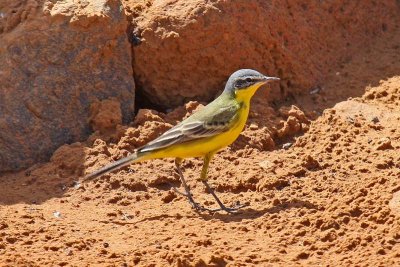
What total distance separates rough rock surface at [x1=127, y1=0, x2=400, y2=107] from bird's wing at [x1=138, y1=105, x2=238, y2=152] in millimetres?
1612

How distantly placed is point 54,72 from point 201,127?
2.11 metres

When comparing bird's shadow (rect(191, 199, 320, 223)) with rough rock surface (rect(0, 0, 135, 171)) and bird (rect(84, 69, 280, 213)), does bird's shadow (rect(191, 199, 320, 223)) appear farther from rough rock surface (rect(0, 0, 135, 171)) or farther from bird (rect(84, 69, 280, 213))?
rough rock surface (rect(0, 0, 135, 171))

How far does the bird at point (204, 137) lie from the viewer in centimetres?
900

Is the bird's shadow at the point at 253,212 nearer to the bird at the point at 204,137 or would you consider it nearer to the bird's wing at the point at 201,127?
the bird at the point at 204,137

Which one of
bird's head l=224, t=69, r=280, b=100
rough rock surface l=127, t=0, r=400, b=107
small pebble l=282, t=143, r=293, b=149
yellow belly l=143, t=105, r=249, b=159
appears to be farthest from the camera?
rough rock surface l=127, t=0, r=400, b=107

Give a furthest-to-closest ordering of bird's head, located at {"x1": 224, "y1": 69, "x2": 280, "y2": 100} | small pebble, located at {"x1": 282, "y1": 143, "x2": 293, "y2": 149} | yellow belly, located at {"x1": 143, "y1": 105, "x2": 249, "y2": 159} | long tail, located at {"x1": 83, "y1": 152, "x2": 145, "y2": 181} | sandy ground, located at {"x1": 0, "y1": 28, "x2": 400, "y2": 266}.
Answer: small pebble, located at {"x1": 282, "y1": 143, "x2": 293, "y2": 149}
bird's head, located at {"x1": 224, "y1": 69, "x2": 280, "y2": 100}
yellow belly, located at {"x1": 143, "y1": 105, "x2": 249, "y2": 159}
long tail, located at {"x1": 83, "y1": 152, "x2": 145, "y2": 181}
sandy ground, located at {"x1": 0, "y1": 28, "x2": 400, "y2": 266}

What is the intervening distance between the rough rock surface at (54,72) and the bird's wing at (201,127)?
146 cm

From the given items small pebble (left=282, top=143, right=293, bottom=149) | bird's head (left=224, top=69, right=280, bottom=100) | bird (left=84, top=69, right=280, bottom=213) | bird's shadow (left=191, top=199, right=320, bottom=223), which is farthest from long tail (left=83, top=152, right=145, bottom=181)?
small pebble (left=282, top=143, right=293, bottom=149)

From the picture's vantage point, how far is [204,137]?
9133 mm

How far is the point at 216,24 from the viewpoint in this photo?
35.5 ft

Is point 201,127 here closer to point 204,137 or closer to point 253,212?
point 204,137

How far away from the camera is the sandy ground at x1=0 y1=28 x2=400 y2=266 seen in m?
7.77

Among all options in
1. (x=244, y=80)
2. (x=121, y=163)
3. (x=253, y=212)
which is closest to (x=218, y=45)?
(x=244, y=80)

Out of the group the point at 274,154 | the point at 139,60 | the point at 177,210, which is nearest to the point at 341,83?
the point at 274,154
